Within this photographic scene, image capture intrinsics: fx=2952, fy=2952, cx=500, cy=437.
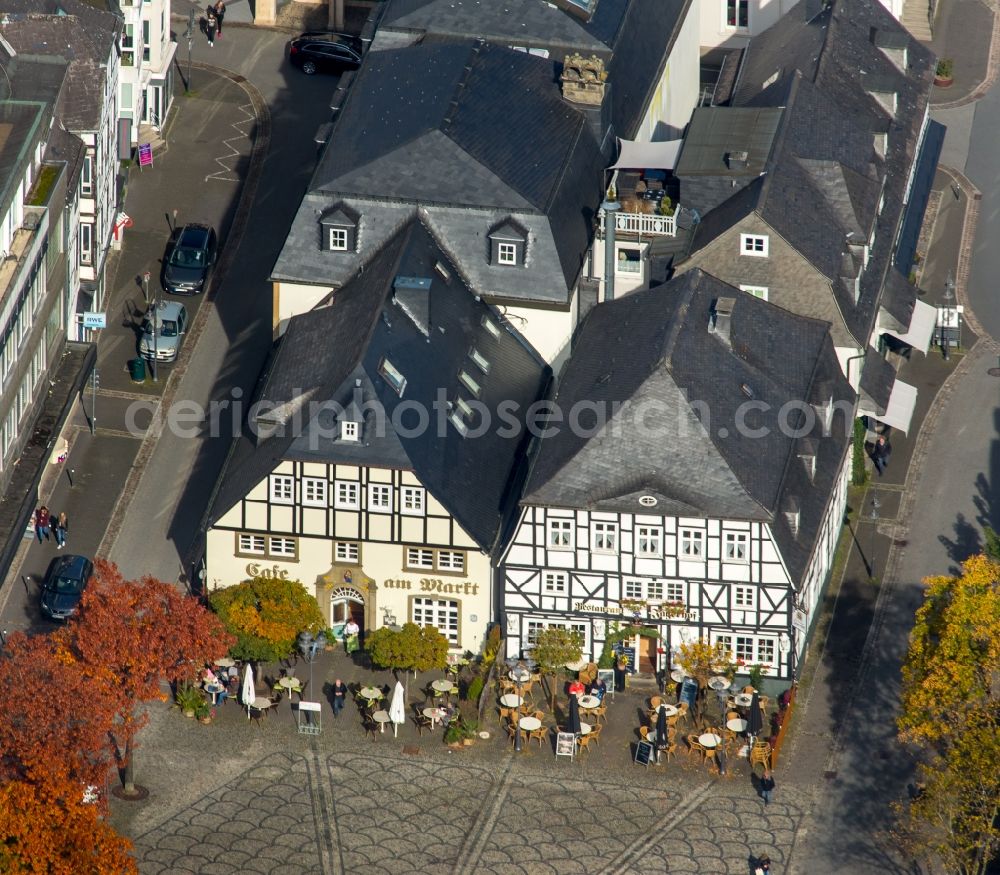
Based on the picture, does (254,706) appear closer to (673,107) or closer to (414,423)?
(414,423)

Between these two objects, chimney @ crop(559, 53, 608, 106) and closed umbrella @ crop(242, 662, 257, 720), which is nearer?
closed umbrella @ crop(242, 662, 257, 720)

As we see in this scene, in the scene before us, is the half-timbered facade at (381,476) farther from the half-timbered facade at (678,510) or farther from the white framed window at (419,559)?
the half-timbered facade at (678,510)

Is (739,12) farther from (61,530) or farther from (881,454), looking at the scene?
(61,530)

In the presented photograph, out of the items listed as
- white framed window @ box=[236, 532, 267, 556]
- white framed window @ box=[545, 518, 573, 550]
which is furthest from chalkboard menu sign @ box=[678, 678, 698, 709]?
white framed window @ box=[236, 532, 267, 556]

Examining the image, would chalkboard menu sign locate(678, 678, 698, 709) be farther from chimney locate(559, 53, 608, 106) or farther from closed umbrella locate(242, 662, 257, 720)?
chimney locate(559, 53, 608, 106)

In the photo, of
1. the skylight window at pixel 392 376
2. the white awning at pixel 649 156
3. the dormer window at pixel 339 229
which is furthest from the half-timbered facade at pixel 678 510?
the white awning at pixel 649 156

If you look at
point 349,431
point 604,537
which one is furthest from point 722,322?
point 349,431
